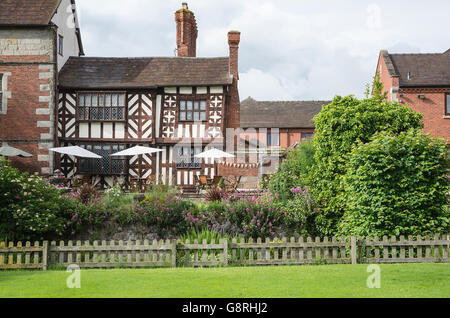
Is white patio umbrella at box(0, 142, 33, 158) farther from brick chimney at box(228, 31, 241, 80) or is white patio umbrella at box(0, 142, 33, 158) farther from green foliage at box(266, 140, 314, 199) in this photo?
green foliage at box(266, 140, 314, 199)

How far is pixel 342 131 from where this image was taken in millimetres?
11852

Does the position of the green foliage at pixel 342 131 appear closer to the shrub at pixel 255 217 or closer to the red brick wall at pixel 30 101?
the shrub at pixel 255 217

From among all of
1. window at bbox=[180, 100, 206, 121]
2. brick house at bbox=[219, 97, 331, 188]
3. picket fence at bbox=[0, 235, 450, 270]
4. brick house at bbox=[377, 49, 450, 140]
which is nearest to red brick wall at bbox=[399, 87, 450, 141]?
brick house at bbox=[377, 49, 450, 140]

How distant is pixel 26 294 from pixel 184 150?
15.7 meters

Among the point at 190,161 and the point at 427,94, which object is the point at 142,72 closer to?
the point at 190,161

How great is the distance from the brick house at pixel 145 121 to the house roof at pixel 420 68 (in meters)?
11.0

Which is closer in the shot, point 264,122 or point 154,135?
point 154,135

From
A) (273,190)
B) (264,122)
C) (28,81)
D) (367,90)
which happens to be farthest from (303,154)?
(264,122)

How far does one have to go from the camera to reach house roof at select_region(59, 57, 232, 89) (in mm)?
21859

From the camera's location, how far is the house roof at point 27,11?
2014 cm

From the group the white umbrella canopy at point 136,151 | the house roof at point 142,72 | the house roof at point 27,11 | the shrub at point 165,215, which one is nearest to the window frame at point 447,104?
the house roof at point 142,72

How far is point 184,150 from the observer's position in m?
22.0

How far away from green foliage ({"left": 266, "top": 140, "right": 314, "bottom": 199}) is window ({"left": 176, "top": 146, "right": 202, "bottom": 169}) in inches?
273
